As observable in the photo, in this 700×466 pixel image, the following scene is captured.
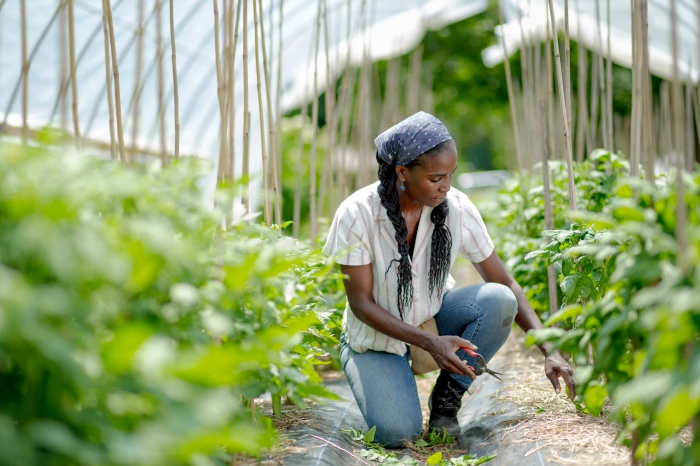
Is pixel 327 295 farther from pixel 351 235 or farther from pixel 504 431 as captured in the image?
pixel 504 431

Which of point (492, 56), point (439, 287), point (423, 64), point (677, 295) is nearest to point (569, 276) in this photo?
point (439, 287)

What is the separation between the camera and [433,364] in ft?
7.70

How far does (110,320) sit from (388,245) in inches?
51.7

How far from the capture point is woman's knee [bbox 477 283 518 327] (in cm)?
225

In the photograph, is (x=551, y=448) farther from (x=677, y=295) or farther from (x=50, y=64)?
(x=50, y=64)

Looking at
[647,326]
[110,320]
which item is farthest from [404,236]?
[110,320]

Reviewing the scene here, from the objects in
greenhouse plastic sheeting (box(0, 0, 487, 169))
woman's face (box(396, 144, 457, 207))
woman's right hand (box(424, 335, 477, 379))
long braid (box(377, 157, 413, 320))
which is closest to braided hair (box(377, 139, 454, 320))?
long braid (box(377, 157, 413, 320))

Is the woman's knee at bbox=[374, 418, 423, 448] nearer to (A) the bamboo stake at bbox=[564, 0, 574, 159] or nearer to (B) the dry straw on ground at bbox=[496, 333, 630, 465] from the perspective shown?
(B) the dry straw on ground at bbox=[496, 333, 630, 465]

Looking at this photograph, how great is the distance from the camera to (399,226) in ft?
7.27

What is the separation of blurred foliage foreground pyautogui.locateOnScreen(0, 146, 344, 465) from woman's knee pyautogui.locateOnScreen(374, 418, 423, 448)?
40.5 inches

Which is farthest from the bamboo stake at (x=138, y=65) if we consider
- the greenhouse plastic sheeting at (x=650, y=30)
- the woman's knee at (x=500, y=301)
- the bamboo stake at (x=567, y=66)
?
the greenhouse plastic sheeting at (x=650, y=30)

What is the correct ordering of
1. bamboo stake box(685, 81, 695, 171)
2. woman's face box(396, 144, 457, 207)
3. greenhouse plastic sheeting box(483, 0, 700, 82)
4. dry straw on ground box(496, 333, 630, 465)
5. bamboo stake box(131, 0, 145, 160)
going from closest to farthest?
dry straw on ground box(496, 333, 630, 465)
bamboo stake box(131, 0, 145, 160)
woman's face box(396, 144, 457, 207)
bamboo stake box(685, 81, 695, 171)
greenhouse plastic sheeting box(483, 0, 700, 82)

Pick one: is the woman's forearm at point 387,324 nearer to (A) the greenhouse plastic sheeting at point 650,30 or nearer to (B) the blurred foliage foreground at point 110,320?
(B) the blurred foliage foreground at point 110,320

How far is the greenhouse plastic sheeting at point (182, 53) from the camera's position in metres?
4.05
